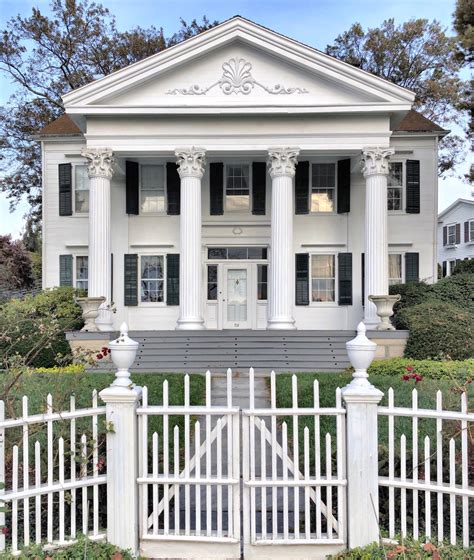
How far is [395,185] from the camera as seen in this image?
17078 mm

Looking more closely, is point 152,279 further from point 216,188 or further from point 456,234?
point 456,234

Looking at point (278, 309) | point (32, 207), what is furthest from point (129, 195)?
point (32, 207)

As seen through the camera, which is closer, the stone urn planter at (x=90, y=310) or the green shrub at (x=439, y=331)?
the green shrub at (x=439, y=331)

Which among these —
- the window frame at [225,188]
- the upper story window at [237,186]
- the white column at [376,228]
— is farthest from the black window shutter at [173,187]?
the white column at [376,228]

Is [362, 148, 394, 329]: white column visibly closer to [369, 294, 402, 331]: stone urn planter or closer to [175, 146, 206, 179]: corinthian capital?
[369, 294, 402, 331]: stone urn planter

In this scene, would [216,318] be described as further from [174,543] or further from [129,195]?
[174,543]

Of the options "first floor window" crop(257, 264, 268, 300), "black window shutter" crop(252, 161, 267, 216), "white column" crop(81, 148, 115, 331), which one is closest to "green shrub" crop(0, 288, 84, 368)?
"white column" crop(81, 148, 115, 331)

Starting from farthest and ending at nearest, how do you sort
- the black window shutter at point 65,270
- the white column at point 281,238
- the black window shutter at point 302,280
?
the black window shutter at point 65,270 < the black window shutter at point 302,280 < the white column at point 281,238

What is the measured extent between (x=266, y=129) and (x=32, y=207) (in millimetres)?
16184

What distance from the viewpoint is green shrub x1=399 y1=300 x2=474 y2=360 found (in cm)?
1128

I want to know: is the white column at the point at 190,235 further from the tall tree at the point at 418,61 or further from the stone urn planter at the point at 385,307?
the tall tree at the point at 418,61

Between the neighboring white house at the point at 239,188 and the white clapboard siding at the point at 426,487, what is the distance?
1007 cm

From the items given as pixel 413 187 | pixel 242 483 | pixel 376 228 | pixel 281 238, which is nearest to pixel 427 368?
pixel 376 228

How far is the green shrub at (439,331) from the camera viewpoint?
11281mm
